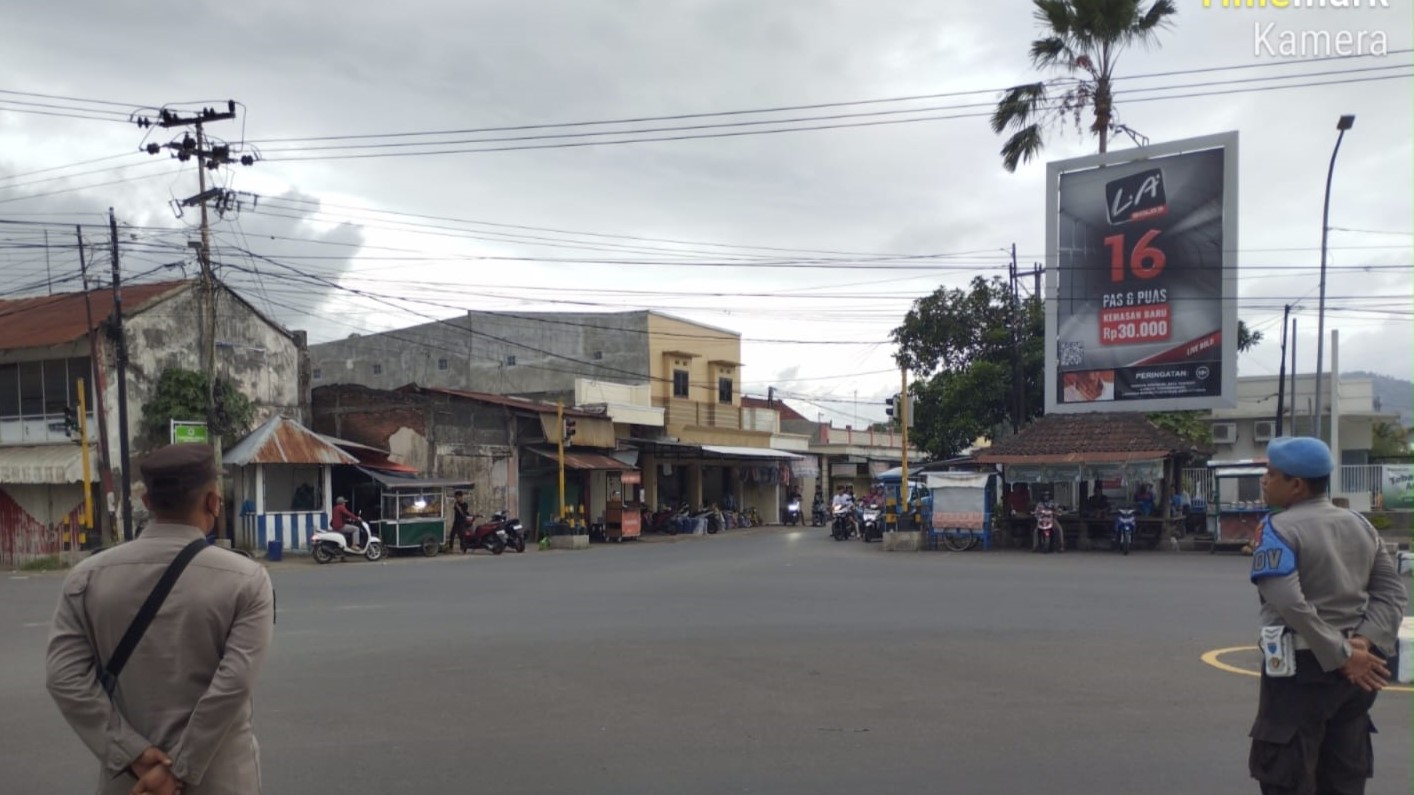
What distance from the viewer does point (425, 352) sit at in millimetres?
51281

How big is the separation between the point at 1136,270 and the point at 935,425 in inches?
475

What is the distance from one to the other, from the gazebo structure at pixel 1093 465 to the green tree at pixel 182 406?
2000cm

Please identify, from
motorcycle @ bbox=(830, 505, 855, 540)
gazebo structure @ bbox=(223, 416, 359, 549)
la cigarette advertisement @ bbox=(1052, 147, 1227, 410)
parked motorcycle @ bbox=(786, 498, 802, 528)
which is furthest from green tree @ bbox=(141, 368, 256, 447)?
parked motorcycle @ bbox=(786, 498, 802, 528)

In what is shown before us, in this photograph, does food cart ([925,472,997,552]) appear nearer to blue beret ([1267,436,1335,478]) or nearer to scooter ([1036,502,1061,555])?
scooter ([1036,502,1061,555])

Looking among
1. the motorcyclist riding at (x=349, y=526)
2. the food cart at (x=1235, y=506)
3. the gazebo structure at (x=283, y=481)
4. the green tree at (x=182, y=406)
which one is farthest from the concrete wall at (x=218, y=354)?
the food cart at (x=1235, y=506)

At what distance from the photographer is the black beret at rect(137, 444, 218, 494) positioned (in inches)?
138

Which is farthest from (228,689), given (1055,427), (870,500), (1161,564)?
(870,500)

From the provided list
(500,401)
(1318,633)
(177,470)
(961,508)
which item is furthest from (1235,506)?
(177,470)

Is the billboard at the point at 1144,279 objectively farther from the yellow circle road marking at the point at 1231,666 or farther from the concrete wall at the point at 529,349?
the concrete wall at the point at 529,349

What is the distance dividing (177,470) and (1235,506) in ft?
90.6

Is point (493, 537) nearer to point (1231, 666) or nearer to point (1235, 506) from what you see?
point (1235, 506)

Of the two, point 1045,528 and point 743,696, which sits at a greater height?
point 743,696

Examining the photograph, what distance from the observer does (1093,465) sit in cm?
2889

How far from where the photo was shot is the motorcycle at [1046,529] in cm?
2803
